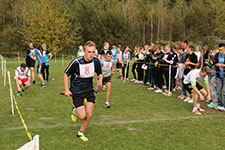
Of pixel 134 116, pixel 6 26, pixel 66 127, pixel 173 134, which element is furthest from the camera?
pixel 6 26

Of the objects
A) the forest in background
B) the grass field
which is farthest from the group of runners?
the forest in background

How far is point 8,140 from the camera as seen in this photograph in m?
5.88

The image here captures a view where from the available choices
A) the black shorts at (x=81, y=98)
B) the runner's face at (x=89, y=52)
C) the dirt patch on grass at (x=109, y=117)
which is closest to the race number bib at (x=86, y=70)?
the runner's face at (x=89, y=52)

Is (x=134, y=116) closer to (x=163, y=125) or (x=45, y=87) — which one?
(x=163, y=125)

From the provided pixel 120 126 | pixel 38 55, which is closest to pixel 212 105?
pixel 120 126

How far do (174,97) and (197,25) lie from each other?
42.0m

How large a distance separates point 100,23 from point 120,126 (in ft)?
139

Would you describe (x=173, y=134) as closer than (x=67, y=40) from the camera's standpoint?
Yes

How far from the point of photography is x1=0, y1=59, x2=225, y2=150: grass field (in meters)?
5.77

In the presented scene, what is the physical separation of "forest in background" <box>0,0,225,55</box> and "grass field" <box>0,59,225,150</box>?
119 ft

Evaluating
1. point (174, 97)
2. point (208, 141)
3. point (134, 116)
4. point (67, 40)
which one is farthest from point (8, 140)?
point (67, 40)

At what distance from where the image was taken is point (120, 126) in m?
7.06

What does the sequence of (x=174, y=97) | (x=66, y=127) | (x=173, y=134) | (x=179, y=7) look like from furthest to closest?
(x=179, y=7) → (x=174, y=97) → (x=66, y=127) → (x=173, y=134)

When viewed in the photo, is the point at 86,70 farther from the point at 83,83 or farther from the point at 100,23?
the point at 100,23
